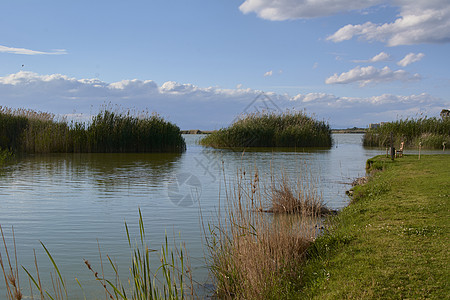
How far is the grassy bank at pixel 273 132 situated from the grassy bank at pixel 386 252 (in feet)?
78.9

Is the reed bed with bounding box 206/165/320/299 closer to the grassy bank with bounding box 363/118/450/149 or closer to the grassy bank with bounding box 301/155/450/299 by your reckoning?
the grassy bank with bounding box 301/155/450/299

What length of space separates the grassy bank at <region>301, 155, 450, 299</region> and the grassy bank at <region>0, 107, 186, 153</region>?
20.1 metres

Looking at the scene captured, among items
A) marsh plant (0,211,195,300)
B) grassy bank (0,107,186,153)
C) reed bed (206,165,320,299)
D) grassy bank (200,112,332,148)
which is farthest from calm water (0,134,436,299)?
grassy bank (200,112,332,148)

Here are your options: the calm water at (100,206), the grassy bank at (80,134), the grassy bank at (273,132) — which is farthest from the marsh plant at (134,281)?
the grassy bank at (273,132)

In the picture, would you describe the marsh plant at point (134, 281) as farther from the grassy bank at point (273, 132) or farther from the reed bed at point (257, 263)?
the grassy bank at point (273, 132)

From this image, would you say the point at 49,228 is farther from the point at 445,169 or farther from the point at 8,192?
the point at 445,169

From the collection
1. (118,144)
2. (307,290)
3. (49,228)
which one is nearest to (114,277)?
(307,290)

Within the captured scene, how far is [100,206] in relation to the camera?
1012 centimetres

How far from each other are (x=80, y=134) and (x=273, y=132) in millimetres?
14725

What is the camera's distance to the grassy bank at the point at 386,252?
434 cm

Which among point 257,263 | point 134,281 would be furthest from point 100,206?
point 134,281

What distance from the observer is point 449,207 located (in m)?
7.46

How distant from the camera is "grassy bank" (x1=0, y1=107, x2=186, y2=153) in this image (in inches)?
1007

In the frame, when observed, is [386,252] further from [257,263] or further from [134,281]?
[134,281]
